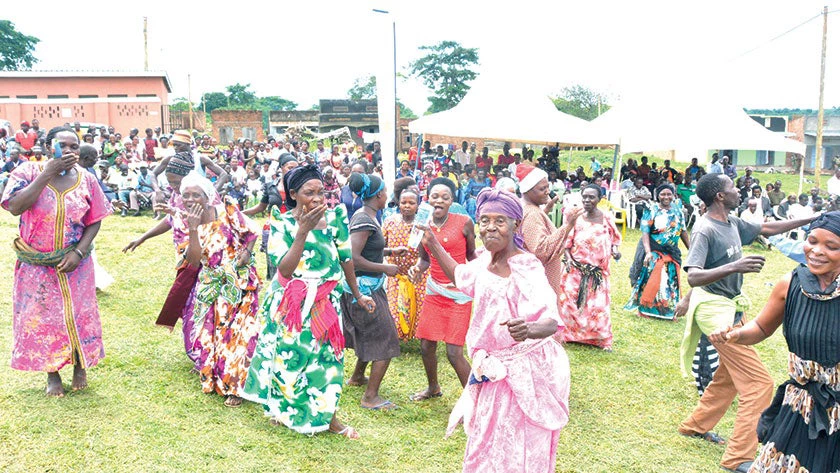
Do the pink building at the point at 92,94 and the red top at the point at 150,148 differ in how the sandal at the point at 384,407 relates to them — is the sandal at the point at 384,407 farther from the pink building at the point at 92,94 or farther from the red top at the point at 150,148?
the pink building at the point at 92,94

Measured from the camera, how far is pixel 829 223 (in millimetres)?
3223

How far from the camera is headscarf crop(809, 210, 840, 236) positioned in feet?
10.5

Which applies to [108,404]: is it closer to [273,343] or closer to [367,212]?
[273,343]

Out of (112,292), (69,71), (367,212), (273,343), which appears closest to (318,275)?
(273,343)

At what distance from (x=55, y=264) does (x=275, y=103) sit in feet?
225

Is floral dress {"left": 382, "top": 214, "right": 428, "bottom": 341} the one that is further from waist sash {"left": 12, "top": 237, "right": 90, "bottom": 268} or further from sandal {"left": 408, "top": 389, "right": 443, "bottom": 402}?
waist sash {"left": 12, "top": 237, "right": 90, "bottom": 268}

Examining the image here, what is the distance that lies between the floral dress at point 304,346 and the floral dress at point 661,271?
5.21 metres

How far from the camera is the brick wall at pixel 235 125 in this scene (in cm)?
4881

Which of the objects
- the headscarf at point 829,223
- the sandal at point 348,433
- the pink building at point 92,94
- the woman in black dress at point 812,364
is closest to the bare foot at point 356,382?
the sandal at point 348,433

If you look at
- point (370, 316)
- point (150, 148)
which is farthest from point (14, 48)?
point (370, 316)

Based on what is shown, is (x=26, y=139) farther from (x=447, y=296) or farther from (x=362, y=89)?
(x=362, y=89)

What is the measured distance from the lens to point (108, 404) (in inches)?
209

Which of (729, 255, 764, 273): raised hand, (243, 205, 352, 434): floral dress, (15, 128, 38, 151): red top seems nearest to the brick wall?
(15, 128, 38, 151): red top

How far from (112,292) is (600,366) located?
6041mm
